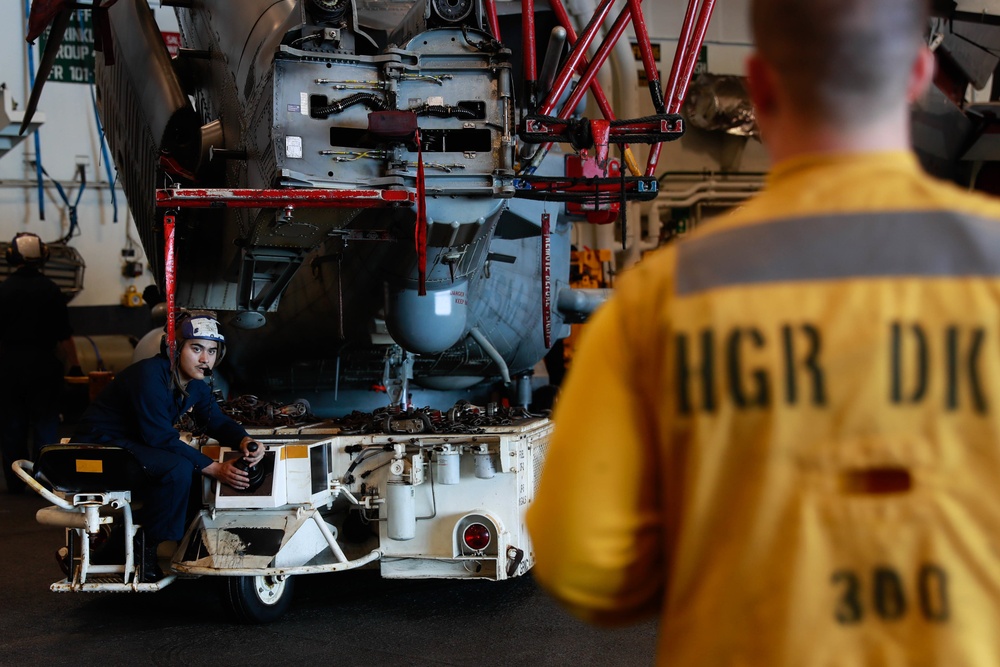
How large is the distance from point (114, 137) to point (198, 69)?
67cm

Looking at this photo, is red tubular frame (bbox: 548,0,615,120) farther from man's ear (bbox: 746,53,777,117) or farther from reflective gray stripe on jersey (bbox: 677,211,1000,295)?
reflective gray stripe on jersey (bbox: 677,211,1000,295)

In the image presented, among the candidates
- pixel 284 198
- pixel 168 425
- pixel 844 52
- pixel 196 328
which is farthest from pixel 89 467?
pixel 844 52

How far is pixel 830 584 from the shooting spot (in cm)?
116

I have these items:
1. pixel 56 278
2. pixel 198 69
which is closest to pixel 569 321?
pixel 198 69

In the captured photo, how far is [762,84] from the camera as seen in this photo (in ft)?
4.25

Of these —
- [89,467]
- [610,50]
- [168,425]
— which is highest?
[610,50]

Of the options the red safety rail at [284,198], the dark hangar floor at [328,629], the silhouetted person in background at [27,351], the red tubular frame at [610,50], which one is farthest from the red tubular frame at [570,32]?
the silhouetted person in background at [27,351]

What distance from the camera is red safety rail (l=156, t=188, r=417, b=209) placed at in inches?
A: 170

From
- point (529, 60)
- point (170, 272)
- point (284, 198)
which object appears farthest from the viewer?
point (529, 60)

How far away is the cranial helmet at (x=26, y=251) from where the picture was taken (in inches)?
340

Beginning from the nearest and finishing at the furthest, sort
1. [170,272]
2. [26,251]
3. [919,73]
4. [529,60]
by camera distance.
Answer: [919,73] → [170,272] → [529,60] → [26,251]

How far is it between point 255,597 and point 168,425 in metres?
0.90

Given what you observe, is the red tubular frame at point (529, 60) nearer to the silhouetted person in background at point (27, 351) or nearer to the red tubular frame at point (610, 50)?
the red tubular frame at point (610, 50)

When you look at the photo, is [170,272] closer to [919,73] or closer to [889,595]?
[919,73]
